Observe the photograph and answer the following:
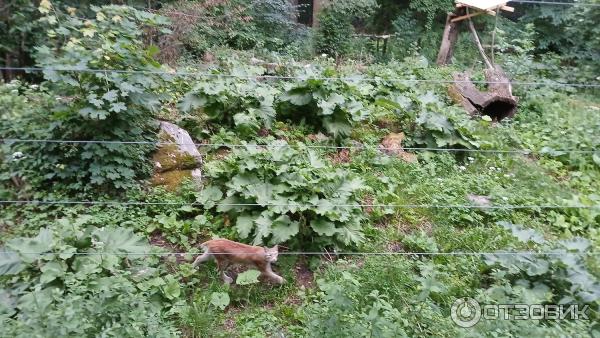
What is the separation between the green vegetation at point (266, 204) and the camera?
3529 millimetres

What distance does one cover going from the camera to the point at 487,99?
25.6ft

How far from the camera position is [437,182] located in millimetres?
5656

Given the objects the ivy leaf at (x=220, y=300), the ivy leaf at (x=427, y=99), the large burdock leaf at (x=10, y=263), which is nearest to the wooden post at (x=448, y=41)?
the ivy leaf at (x=427, y=99)

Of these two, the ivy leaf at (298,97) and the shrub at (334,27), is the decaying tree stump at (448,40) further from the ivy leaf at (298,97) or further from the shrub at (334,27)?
the ivy leaf at (298,97)

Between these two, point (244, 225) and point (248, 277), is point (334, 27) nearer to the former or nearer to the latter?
point (244, 225)

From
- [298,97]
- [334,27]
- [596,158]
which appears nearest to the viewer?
[298,97]

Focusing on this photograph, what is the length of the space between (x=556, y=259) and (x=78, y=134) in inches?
158

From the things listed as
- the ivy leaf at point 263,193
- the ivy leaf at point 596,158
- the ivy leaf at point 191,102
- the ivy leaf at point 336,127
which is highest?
the ivy leaf at point 191,102

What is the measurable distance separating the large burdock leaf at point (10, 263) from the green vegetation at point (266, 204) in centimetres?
1

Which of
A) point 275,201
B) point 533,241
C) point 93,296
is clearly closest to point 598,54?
point 533,241

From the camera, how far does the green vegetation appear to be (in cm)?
353

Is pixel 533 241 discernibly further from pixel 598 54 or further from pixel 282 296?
pixel 598 54

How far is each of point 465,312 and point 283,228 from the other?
4.97ft

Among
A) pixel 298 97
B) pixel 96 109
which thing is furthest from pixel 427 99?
pixel 96 109
